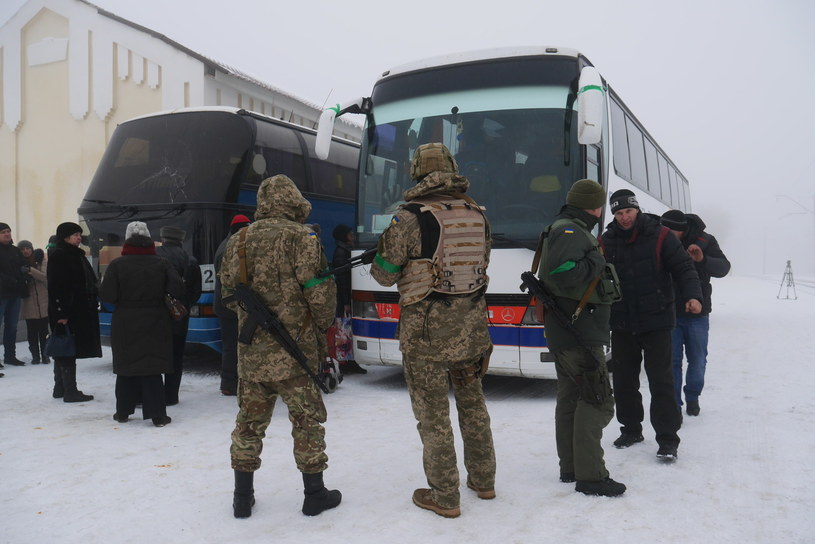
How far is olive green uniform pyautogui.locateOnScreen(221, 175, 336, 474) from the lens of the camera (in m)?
3.54

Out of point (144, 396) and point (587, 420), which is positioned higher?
point (587, 420)

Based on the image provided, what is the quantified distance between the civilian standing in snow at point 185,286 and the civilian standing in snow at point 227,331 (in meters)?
0.24

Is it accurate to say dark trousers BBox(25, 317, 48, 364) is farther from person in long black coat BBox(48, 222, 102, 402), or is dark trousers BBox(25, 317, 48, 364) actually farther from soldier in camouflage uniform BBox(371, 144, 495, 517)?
soldier in camouflage uniform BBox(371, 144, 495, 517)

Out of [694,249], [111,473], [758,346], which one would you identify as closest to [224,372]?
[111,473]

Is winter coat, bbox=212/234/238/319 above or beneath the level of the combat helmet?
beneath

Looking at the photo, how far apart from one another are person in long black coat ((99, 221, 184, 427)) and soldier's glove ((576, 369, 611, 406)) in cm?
349

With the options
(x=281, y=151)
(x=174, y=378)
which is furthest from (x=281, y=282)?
(x=281, y=151)

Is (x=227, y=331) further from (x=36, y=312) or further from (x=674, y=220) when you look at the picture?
(x=674, y=220)

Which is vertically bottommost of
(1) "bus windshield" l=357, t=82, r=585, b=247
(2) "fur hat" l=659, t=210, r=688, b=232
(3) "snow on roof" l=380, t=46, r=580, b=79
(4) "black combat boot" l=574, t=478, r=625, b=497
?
(4) "black combat boot" l=574, t=478, r=625, b=497

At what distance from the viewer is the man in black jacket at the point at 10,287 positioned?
8.20m

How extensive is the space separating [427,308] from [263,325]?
0.91m

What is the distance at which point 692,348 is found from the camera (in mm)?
5555

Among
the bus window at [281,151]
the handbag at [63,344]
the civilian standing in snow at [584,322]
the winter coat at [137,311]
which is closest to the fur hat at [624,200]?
the civilian standing in snow at [584,322]

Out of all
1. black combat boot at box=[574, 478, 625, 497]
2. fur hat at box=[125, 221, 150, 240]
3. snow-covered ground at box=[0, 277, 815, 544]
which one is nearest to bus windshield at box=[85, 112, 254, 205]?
fur hat at box=[125, 221, 150, 240]
